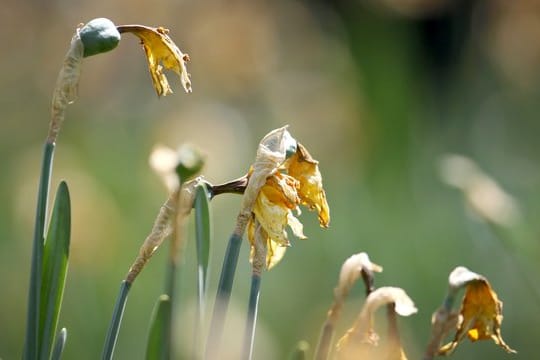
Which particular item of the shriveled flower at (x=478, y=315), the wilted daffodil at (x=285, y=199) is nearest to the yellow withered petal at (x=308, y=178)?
the wilted daffodil at (x=285, y=199)

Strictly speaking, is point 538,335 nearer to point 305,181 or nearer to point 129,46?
point 305,181

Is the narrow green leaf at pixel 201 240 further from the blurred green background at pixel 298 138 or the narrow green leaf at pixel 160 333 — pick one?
the blurred green background at pixel 298 138

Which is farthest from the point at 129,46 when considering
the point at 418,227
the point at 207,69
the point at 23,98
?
the point at 418,227

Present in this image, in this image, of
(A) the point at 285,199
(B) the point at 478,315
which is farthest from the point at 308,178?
(B) the point at 478,315

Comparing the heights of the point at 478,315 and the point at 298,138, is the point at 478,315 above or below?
below

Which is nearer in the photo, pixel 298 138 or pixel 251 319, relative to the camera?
pixel 251 319

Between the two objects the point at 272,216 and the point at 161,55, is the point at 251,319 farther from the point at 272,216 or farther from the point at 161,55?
the point at 161,55
